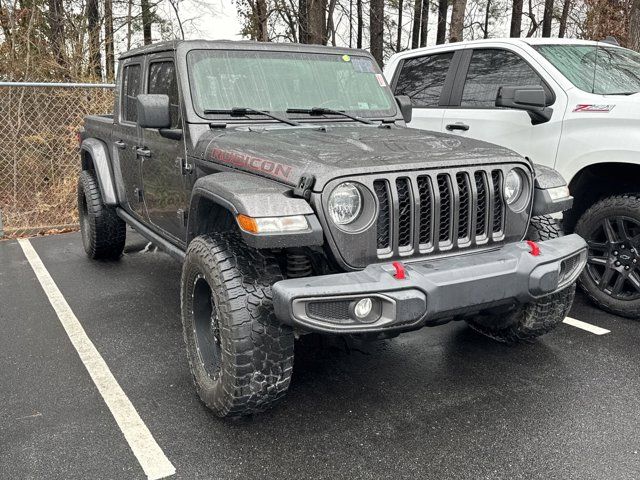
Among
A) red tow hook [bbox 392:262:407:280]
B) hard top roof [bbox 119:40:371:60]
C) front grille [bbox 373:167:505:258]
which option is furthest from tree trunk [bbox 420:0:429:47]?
red tow hook [bbox 392:262:407:280]

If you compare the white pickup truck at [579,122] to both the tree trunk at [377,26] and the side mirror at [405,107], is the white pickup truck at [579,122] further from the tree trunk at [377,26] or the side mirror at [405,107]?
the tree trunk at [377,26]

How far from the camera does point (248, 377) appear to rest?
8.84ft

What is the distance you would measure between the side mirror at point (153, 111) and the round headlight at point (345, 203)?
1.45m

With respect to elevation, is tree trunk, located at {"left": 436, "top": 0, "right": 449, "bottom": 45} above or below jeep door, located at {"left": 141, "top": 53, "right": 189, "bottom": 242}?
above

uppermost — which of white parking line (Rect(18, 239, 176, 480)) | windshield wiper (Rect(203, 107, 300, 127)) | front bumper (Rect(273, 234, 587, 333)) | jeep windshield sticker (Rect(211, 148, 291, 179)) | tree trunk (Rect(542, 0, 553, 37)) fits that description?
tree trunk (Rect(542, 0, 553, 37))

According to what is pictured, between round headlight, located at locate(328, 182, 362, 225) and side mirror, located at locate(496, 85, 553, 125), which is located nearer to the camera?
round headlight, located at locate(328, 182, 362, 225)

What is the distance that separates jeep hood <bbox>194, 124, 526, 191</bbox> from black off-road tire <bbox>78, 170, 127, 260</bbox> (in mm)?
2461

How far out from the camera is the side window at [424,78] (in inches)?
218

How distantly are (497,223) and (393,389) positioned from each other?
1.09 meters

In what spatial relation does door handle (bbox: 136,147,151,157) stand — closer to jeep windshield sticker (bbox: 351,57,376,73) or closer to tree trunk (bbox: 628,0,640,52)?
jeep windshield sticker (bbox: 351,57,376,73)

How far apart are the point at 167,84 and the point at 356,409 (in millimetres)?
2473

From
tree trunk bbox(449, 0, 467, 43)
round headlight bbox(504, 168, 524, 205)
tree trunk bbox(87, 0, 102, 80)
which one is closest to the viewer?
round headlight bbox(504, 168, 524, 205)

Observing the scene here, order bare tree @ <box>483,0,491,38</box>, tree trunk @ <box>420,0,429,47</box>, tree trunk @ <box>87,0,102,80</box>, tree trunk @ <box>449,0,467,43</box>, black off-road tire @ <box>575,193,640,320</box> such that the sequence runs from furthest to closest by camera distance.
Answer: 1. bare tree @ <box>483,0,491,38</box>
2. tree trunk @ <box>420,0,429,47</box>
3. tree trunk @ <box>449,0,467,43</box>
4. tree trunk @ <box>87,0,102,80</box>
5. black off-road tire @ <box>575,193,640,320</box>

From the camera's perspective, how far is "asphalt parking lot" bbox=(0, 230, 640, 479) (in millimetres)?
2646
